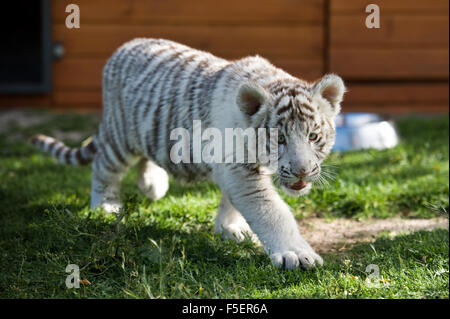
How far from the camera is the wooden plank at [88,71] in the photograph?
790 centimetres

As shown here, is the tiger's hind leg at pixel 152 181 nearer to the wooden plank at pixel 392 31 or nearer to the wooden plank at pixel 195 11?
the wooden plank at pixel 195 11

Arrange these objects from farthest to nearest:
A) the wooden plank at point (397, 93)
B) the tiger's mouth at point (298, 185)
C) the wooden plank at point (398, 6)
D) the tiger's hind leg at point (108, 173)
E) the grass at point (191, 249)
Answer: the wooden plank at point (397, 93)
the wooden plank at point (398, 6)
the tiger's hind leg at point (108, 173)
the tiger's mouth at point (298, 185)
the grass at point (191, 249)

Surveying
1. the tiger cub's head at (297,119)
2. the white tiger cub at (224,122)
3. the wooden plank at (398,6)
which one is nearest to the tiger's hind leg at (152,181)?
the white tiger cub at (224,122)

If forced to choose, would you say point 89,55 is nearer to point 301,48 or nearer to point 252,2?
point 252,2

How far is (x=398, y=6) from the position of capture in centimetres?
774

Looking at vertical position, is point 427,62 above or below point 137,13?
below

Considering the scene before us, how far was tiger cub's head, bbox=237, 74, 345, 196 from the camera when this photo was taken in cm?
316

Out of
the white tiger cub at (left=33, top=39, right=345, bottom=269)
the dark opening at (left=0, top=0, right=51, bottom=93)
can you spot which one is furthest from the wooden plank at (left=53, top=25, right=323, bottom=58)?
the white tiger cub at (left=33, top=39, right=345, bottom=269)

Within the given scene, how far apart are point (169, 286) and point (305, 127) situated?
1.07 m

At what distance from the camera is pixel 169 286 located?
120 inches

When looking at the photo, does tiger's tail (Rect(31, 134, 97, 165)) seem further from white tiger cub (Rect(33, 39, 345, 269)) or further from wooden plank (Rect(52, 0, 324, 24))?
wooden plank (Rect(52, 0, 324, 24))

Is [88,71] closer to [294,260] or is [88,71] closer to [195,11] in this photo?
[195,11]
